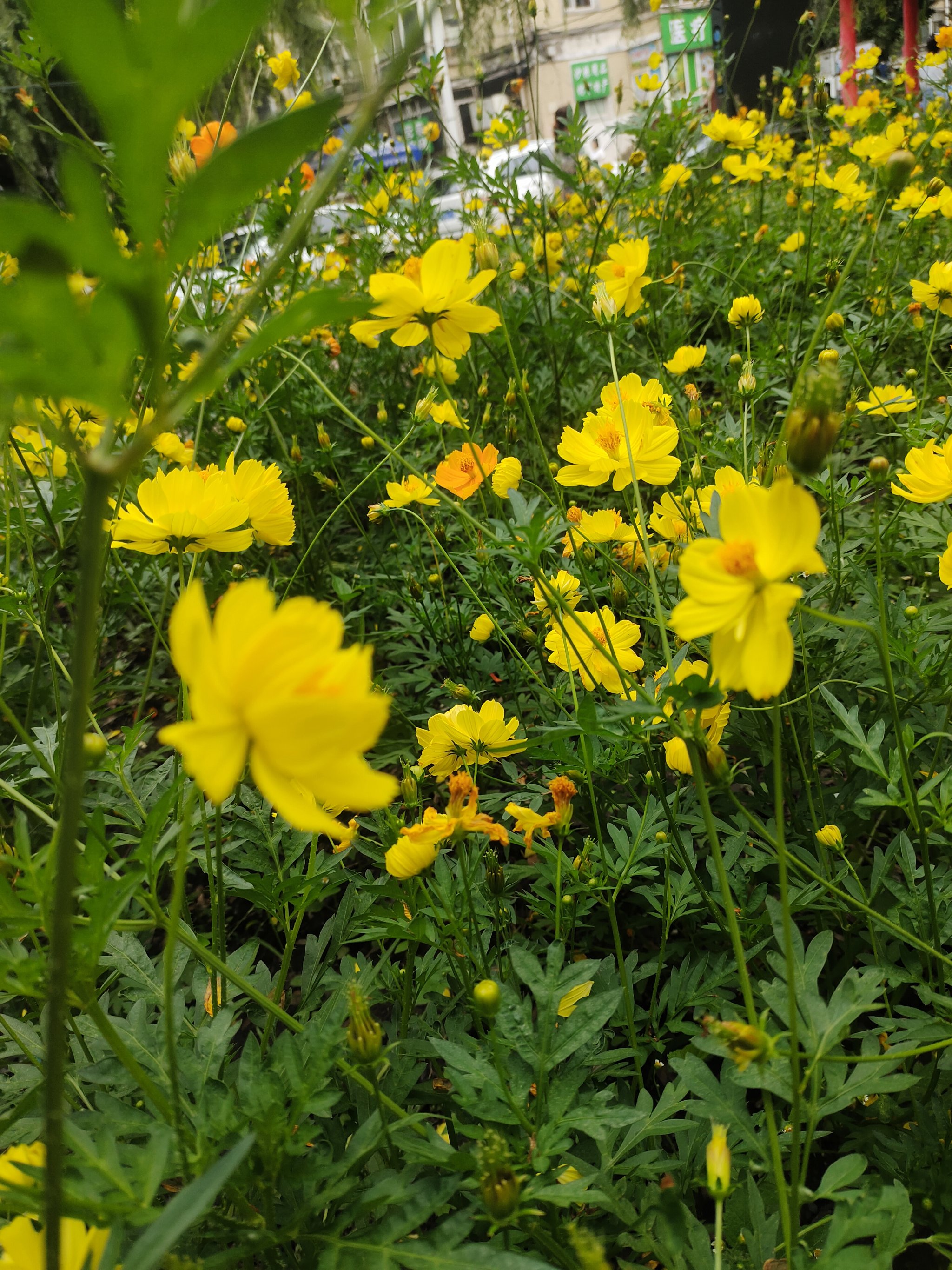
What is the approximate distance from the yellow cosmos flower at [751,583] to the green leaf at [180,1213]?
1.05 feet

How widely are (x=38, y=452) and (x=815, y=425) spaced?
1.33 meters

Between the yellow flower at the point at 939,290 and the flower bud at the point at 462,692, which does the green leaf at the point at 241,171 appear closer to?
the flower bud at the point at 462,692

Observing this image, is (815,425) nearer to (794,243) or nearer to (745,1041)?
(745,1041)

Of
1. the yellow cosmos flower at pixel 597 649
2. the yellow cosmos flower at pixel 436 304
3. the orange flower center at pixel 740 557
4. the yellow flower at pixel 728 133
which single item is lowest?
the yellow cosmos flower at pixel 597 649

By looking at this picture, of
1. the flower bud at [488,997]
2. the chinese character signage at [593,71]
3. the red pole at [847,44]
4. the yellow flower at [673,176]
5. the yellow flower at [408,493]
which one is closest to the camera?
the flower bud at [488,997]

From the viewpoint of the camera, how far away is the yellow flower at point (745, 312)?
120 centimetres

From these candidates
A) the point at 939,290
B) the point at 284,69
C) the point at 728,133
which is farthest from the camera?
the point at 728,133

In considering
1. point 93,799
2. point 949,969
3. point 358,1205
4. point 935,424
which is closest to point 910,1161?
point 949,969

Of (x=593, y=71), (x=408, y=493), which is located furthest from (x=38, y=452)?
(x=593, y=71)

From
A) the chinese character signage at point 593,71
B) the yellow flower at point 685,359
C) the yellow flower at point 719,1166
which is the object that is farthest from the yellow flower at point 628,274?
the chinese character signage at point 593,71

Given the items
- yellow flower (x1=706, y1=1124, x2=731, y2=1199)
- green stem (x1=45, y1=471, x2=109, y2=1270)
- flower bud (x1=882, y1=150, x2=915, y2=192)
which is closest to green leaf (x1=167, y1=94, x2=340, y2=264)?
green stem (x1=45, y1=471, x2=109, y2=1270)

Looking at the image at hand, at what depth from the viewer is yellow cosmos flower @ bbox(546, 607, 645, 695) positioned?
79 centimetres

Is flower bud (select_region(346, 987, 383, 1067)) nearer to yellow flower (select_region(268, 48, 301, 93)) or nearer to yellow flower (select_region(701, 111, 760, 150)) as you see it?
yellow flower (select_region(268, 48, 301, 93))

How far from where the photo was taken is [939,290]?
4.15 feet
